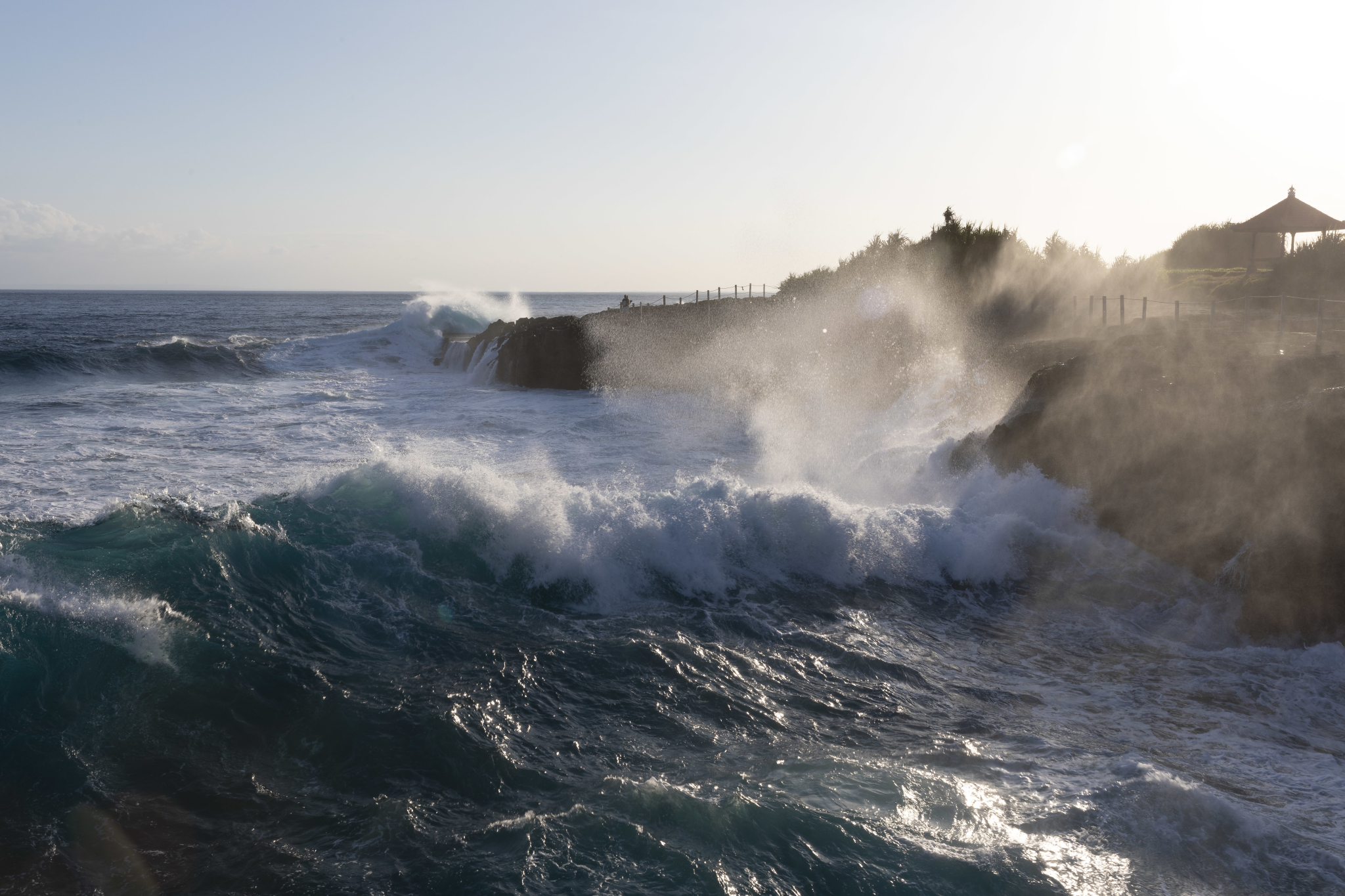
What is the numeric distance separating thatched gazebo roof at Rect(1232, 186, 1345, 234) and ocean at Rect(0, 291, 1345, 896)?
20.5 m

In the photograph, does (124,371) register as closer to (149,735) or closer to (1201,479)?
(149,735)

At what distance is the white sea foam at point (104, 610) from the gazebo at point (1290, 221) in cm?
3165

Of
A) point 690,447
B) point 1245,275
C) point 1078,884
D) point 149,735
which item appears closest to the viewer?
point 1078,884

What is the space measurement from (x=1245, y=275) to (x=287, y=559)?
3218 centimetres

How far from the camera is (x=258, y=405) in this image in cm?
2300

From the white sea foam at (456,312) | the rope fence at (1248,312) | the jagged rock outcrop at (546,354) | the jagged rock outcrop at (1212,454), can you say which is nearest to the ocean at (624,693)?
the jagged rock outcrop at (1212,454)

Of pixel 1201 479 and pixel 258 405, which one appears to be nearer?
pixel 1201 479

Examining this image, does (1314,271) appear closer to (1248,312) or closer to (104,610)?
(1248,312)

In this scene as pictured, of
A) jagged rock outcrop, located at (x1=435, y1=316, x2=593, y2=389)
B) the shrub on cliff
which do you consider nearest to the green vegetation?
the shrub on cliff

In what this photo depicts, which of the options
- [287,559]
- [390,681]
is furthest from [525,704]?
[287,559]

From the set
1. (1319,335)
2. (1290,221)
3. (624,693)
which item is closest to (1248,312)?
(1319,335)

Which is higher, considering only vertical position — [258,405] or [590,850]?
[258,405]

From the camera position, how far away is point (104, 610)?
752cm

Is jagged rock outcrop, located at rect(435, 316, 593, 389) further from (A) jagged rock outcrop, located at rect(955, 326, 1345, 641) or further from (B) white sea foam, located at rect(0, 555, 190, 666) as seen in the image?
(B) white sea foam, located at rect(0, 555, 190, 666)
